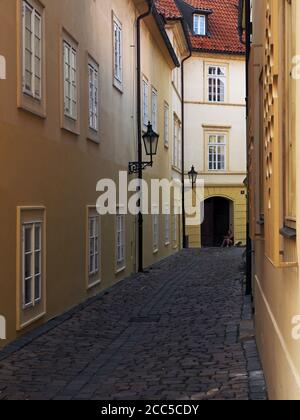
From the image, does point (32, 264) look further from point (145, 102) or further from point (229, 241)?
point (229, 241)

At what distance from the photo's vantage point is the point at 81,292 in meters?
12.6

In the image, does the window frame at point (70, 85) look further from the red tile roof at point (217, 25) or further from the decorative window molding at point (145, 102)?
the red tile roof at point (217, 25)

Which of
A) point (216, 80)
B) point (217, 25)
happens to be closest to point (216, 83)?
point (216, 80)

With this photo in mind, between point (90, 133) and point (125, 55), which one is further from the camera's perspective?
point (125, 55)

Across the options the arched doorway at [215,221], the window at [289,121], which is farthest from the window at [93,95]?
the arched doorway at [215,221]

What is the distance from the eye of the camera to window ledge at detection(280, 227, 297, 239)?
147 inches

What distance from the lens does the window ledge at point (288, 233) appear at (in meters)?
3.74

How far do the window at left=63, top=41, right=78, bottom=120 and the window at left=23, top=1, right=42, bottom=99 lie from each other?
4.97ft

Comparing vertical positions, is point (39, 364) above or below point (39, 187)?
below

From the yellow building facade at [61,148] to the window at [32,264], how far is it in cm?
1

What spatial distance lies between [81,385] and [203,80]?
2947 cm

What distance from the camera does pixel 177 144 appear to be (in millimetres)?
31000
